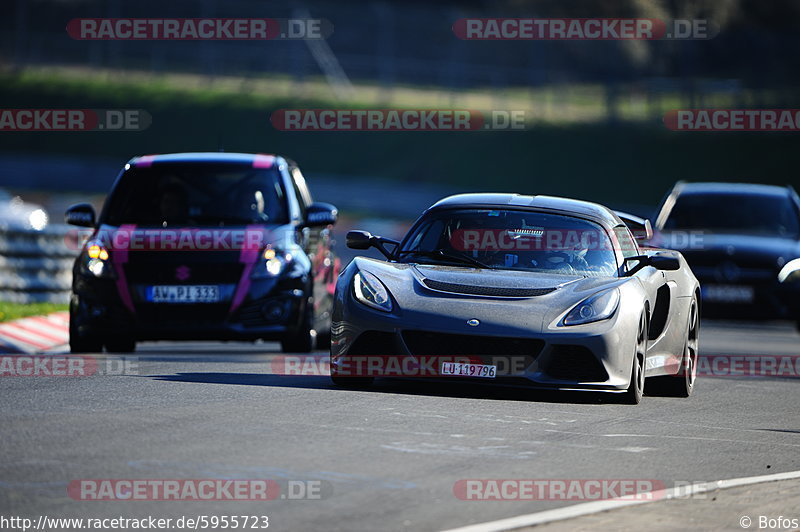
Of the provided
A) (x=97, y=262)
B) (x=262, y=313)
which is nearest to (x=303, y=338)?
(x=262, y=313)

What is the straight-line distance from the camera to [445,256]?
1090cm

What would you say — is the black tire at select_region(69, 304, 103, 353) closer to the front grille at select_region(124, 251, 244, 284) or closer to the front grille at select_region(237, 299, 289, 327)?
the front grille at select_region(124, 251, 244, 284)

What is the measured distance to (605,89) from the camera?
42375 millimetres

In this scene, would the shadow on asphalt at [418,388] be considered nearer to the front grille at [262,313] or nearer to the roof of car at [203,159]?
the front grille at [262,313]

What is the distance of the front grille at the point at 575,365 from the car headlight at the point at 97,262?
475cm

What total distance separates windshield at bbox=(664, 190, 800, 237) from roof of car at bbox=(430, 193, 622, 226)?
8926 mm

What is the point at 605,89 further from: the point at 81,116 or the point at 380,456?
the point at 380,456

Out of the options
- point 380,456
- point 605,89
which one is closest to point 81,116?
point 605,89

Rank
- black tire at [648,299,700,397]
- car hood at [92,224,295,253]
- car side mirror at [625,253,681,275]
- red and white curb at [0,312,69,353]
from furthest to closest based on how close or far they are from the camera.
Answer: red and white curb at [0,312,69,353], car hood at [92,224,295,253], black tire at [648,299,700,397], car side mirror at [625,253,681,275]

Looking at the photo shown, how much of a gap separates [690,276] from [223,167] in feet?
14.8

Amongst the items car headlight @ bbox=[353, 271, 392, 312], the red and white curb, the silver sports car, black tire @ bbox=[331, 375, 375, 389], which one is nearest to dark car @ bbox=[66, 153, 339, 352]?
the red and white curb

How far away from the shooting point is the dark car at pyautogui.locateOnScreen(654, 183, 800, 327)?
19203mm

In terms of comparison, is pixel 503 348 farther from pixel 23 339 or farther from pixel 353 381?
pixel 23 339

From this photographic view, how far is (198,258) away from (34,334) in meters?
3.59
